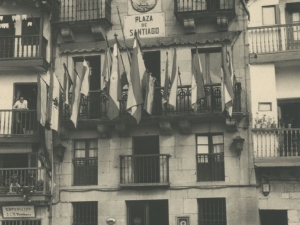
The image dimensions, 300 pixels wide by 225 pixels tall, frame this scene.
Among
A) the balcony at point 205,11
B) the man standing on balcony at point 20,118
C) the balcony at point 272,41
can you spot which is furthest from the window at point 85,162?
the balcony at point 272,41

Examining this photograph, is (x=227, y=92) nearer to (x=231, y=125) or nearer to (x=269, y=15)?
(x=231, y=125)

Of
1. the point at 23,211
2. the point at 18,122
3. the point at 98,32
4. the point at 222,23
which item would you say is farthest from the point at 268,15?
the point at 23,211

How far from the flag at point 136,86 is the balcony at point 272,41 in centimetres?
471

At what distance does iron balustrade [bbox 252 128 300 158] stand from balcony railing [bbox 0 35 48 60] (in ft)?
30.9

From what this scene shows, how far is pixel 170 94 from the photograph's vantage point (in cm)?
2138

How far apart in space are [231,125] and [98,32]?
6736 mm

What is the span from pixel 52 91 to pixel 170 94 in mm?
4635

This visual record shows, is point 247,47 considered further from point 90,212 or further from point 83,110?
point 90,212

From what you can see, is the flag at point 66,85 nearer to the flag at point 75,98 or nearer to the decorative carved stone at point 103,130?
the flag at point 75,98

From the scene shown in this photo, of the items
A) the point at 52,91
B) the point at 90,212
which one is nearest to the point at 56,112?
the point at 52,91

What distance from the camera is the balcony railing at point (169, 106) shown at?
22.6 m

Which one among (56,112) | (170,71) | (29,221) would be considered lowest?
(29,221)

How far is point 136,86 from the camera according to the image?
21.1 m

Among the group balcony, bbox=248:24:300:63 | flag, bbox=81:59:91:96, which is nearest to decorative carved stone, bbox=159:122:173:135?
flag, bbox=81:59:91:96
